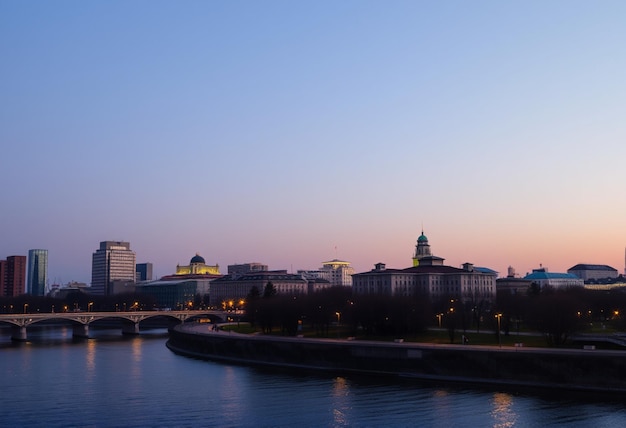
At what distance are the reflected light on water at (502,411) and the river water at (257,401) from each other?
Answer: 0.06 meters

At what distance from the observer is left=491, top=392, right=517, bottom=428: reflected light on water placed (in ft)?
140

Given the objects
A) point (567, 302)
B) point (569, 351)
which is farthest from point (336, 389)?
point (567, 302)

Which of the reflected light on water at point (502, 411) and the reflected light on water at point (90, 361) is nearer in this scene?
the reflected light on water at point (502, 411)

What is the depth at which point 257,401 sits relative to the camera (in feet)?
166

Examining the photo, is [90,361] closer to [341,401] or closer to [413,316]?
A: [413,316]

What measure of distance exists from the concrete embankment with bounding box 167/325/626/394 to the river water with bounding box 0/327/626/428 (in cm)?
233

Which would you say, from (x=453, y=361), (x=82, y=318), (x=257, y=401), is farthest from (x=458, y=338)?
(x=82, y=318)

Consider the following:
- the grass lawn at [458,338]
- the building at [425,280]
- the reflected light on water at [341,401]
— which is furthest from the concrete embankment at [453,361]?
the building at [425,280]

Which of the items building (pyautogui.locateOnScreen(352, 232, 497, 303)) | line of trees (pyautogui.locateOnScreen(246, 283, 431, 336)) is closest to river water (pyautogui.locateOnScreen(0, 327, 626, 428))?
line of trees (pyautogui.locateOnScreen(246, 283, 431, 336))

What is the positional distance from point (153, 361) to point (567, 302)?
143ft

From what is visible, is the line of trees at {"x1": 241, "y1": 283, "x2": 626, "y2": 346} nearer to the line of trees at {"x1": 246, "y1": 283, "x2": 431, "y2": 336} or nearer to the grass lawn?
the line of trees at {"x1": 246, "y1": 283, "x2": 431, "y2": 336}

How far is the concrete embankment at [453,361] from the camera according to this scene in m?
52.0

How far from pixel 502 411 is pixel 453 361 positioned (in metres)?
13.3

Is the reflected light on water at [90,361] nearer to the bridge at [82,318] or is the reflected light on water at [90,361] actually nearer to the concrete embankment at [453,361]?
the concrete embankment at [453,361]
